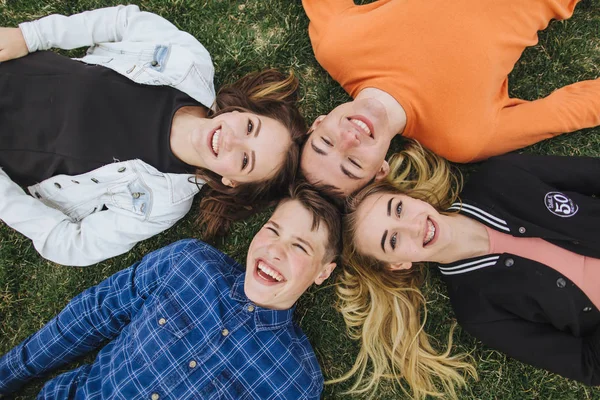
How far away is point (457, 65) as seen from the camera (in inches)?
109

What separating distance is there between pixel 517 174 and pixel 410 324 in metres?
1.25

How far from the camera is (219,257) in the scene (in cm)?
312

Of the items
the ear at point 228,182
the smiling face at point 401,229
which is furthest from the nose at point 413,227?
the ear at point 228,182

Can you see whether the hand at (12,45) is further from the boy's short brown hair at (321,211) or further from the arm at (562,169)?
the arm at (562,169)

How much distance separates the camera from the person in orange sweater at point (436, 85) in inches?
106

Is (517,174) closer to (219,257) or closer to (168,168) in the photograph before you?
(219,257)

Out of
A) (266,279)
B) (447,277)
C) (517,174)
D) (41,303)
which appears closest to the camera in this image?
(266,279)

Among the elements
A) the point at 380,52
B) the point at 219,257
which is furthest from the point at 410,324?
the point at 380,52

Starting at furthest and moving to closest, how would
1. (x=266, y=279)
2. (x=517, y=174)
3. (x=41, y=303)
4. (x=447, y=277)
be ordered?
(x=41, y=303)
(x=447, y=277)
(x=517, y=174)
(x=266, y=279)

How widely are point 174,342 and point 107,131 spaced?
1.44 meters

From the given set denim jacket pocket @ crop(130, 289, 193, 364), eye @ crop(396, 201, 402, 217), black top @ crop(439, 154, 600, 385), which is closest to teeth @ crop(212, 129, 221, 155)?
denim jacket pocket @ crop(130, 289, 193, 364)

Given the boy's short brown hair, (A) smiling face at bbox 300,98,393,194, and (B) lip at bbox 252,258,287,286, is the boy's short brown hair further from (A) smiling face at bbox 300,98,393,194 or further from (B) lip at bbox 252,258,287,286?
(B) lip at bbox 252,258,287,286

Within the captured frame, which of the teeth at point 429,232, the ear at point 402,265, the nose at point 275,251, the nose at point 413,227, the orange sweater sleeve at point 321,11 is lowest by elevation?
the ear at point 402,265

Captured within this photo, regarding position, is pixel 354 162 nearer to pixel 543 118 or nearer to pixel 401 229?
pixel 401 229
